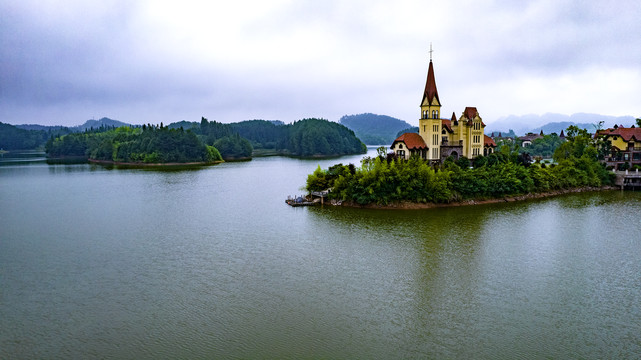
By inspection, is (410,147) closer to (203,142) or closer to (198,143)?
(198,143)

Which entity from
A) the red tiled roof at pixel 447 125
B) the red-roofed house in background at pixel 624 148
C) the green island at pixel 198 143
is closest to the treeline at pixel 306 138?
the green island at pixel 198 143


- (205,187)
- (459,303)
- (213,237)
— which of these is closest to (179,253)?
(213,237)

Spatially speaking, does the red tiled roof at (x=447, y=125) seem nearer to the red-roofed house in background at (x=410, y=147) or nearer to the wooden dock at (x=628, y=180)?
the red-roofed house in background at (x=410, y=147)

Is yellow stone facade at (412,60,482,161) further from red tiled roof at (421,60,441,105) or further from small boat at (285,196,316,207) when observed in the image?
small boat at (285,196,316,207)

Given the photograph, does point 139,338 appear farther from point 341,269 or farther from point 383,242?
point 383,242

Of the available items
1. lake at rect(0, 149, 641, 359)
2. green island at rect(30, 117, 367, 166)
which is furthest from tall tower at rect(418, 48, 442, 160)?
green island at rect(30, 117, 367, 166)

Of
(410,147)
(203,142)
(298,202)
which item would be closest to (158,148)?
(203,142)
